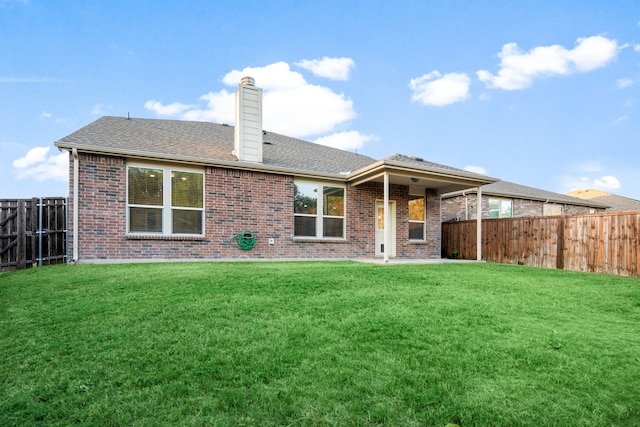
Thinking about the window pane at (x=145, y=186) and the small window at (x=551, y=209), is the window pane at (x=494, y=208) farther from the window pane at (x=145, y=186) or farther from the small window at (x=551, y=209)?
the window pane at (x=145, y=186)

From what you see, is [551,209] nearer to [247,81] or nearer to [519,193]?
[519,193]

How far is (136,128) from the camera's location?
11227 millimetres

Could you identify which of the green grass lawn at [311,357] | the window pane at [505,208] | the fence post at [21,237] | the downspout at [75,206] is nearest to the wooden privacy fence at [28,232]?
the fence post at [21,237]

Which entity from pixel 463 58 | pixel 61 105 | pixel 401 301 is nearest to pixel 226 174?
pixel 61 105

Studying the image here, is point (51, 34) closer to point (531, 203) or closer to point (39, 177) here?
point (39, 177)

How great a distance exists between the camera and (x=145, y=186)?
9.23 meters

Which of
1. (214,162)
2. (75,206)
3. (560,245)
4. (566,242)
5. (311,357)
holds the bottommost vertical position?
(311,357)

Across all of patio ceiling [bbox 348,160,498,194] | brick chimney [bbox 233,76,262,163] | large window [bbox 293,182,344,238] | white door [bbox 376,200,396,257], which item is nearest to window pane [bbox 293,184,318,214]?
large window [bbox 293,182,344,238]

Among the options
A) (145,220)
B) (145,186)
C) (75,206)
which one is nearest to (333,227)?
(145,220)

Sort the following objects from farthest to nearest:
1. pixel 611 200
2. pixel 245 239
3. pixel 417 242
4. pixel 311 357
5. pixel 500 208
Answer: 1. pixel 611 200
2. pixel 500 208
3. pixel 417 242
4. pixel 245 239
5. pixel 311 357

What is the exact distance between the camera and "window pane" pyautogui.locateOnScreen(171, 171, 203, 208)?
952cm

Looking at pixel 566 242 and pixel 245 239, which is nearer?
pixel 566 242

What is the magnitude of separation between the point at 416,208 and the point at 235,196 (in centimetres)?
701

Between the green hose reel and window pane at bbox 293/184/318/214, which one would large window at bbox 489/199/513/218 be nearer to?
window pane at bbox 293/184/318/214
